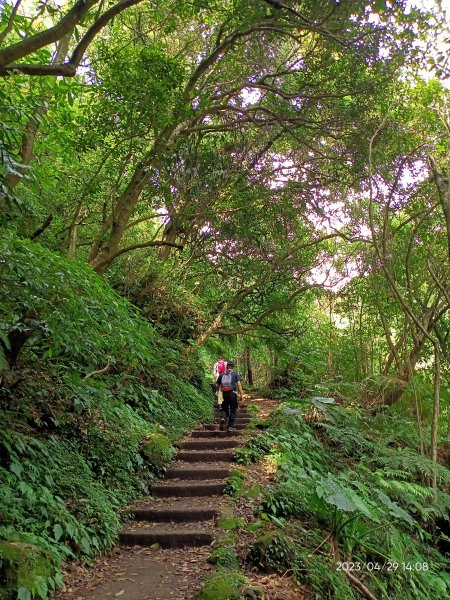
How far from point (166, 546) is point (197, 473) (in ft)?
6.78

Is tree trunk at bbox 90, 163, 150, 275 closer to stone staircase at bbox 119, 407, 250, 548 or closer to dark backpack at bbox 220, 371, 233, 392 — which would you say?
dark backpack at bbox 220, 371, 233, 392

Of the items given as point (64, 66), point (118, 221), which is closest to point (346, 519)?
point (64, 66)

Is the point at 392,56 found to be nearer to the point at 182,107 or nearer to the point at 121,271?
the point at 182,107

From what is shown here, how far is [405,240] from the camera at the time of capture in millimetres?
11039

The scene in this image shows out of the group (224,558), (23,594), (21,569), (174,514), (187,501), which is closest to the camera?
(23,594)

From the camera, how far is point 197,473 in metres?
7.50

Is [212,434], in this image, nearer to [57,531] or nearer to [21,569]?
[57,531]

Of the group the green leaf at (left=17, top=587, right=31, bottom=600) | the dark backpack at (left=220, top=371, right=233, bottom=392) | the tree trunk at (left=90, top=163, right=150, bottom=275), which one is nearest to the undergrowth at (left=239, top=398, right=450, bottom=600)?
the dark backpack at (left=220, top=371, right=233, bottom=392)

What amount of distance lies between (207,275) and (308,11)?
8.22 metres

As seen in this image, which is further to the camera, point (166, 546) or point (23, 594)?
point (166, 546)

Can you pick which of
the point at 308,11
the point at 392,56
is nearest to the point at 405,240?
the point at 392,56

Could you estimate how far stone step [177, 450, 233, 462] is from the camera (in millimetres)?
8176
